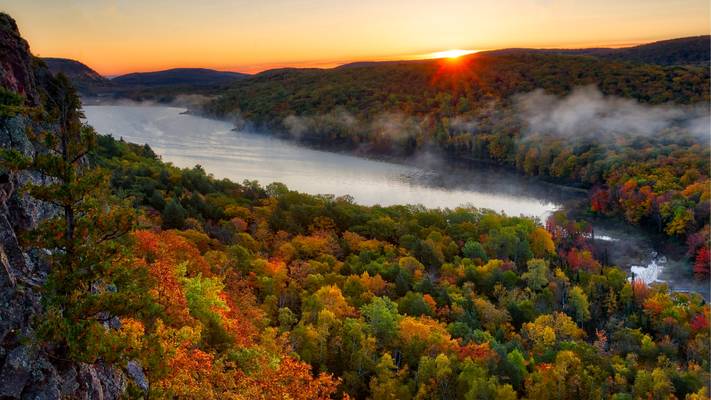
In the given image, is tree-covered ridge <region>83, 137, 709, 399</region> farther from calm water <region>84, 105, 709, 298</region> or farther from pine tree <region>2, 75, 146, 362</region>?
calm water <region>84, 105, 709, 298</region>

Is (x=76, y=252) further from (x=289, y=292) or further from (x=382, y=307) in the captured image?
(x=289, y=292)

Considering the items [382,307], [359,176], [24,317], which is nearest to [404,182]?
[359,176]

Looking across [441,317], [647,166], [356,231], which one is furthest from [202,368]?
[647,166]

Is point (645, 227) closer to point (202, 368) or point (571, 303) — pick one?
point (571, 303)

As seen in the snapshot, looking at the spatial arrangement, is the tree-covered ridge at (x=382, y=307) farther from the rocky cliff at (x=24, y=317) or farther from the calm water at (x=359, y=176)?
the calm water at (x=359, y=176)

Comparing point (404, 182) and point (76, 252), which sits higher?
point (76, 252)

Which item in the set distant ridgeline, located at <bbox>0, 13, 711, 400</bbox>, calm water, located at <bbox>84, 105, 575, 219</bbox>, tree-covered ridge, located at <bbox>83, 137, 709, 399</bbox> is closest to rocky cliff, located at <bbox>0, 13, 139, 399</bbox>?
distant ridgeline, located at <bbox>0, 13, 711, 400</bbox>
